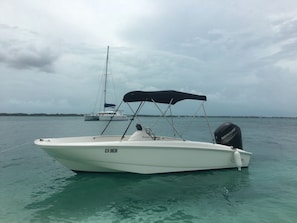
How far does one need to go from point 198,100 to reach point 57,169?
5.67m

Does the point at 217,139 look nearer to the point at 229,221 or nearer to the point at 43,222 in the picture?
the point at 229,221

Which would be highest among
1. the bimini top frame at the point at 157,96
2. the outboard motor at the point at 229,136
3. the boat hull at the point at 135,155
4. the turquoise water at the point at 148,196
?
the bimini top frame at the point at 157,96

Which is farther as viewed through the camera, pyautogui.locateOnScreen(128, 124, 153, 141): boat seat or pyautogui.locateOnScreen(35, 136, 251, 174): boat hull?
pyautogui.locateOnScreen(128, 124, 153, 141): boat seat

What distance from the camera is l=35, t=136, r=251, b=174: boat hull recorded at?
26.4ft

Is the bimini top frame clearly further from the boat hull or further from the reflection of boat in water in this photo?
the reflection of boat in water

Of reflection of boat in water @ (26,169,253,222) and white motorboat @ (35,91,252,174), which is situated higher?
white motorboat @ (35,91,252,174)

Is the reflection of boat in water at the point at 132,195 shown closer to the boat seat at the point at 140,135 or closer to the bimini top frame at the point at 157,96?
the boat seat at the point at 140,135

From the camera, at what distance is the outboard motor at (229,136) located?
10.5 meters

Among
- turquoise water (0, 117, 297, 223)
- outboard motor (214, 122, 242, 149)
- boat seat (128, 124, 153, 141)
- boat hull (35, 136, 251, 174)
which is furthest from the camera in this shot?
outboard motor (214, 122, 242, 149)

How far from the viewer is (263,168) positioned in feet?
36.1

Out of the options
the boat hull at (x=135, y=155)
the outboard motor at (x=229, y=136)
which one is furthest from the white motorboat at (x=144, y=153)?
the outboard motor at (x=229, y=136)

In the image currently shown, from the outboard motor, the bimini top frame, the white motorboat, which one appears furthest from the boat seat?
the outboard motor

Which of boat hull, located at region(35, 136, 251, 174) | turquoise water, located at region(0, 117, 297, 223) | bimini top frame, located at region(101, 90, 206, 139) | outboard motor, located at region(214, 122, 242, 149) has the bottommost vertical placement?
turquoise water, located at region(0, 117, 297, 223)

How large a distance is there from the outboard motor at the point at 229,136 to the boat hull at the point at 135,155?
99 cm
